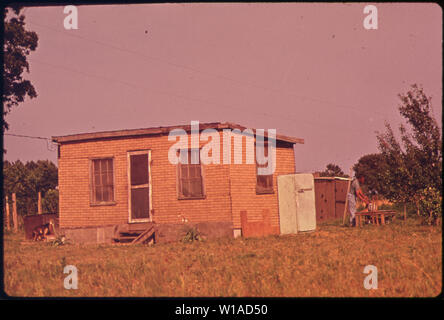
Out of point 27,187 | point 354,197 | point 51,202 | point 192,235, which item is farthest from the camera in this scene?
point 27,187

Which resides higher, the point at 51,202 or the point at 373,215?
the point at 51,202

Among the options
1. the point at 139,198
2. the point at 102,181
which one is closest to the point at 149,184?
the point at 139,198

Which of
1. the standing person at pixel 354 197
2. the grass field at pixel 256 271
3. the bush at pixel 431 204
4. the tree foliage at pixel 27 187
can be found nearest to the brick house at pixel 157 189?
the standing person at pixel 354 197

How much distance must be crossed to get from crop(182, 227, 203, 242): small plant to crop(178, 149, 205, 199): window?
937 millimetres

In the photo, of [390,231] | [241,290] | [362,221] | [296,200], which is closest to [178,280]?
[241,290]

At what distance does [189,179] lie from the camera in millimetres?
14094

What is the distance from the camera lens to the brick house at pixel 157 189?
13.7 metres

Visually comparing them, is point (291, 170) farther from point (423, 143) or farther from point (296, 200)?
point (423, 143)

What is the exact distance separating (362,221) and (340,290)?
11580 mm

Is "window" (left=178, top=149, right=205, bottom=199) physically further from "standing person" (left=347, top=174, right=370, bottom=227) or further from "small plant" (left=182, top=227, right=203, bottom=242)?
"standing person" (left=347, top=174, right=370, bottom=227)

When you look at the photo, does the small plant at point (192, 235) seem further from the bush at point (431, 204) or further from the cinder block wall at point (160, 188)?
the bush at point (431, 204)

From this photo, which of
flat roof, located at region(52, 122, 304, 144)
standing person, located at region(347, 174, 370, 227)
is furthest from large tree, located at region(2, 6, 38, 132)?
standing person, located at region(347, 174, 370, 227)

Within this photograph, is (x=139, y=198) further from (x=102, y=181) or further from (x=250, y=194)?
(x=250, y=194)

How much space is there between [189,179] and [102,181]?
2.85m
